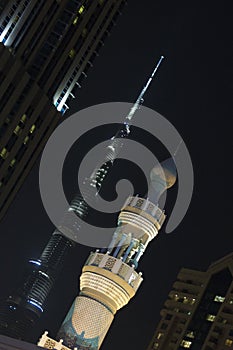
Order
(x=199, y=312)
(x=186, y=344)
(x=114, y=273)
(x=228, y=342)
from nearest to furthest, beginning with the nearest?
1. (x=114, y=273)
2. (x=228, y=342)
3. (x=186, y=344)
4. (x=199, y=312)

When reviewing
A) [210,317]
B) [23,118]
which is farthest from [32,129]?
[210,317]

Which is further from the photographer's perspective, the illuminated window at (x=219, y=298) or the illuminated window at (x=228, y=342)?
the illuminated window at (x=219, y=298)

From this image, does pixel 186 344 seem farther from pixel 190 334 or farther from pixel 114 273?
pixel 114 273

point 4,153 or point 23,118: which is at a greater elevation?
point 23,118

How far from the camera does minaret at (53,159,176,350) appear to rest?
284ft

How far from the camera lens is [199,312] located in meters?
114

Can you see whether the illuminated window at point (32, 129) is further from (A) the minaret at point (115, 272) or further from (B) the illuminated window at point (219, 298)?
(B) the illuminated window at point (219, 298)

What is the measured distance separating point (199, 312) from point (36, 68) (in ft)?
229

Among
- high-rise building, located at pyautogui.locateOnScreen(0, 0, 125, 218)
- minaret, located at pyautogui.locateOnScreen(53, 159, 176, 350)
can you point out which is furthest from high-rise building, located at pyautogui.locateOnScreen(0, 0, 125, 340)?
minaret, located at pyautogui.locateOnScreen(53, 159, 176, 350)

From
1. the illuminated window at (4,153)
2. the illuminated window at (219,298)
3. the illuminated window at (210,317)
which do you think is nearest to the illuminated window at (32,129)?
the illuminated window at (4,153)

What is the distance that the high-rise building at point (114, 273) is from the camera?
284 ft

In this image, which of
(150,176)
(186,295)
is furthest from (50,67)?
(186,295)

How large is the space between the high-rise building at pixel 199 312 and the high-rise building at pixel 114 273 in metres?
16.8

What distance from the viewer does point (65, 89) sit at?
53625 mm
